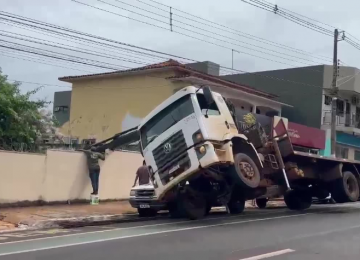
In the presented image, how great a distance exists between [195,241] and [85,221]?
4.71 metres

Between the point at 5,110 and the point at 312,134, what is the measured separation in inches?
413

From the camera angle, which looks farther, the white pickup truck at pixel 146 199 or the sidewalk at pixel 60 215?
the white pickup truck at pixel 146 199


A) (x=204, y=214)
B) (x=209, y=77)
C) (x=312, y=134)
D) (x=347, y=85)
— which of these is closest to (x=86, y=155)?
(x=204, y=214)

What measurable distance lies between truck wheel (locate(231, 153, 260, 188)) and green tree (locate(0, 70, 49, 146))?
8.01m

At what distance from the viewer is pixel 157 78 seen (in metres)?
28.8

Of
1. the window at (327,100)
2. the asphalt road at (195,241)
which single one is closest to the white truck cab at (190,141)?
the asphalt road at (195,241)

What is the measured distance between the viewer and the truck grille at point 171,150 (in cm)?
1373

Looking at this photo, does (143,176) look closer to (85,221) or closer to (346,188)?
(85,221)

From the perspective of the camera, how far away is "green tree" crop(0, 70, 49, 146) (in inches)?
719

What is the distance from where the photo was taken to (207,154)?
43.2ft

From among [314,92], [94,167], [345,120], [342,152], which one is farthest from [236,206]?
[342,152]

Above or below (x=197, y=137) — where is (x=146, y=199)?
below

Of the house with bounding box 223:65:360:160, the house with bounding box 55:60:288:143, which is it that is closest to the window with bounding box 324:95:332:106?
the house with bounding box 223:65:360:160

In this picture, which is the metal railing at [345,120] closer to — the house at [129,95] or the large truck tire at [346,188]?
the house at [129,95]
